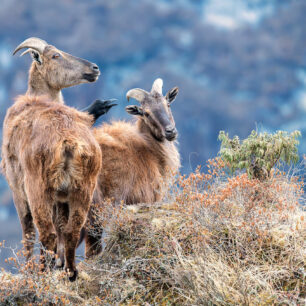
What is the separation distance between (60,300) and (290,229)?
303cm

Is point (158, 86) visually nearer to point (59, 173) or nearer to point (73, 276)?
point (59, 173)

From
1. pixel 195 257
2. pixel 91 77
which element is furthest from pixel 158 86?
pixel 195 257

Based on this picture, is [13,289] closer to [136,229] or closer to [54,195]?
[54,195]

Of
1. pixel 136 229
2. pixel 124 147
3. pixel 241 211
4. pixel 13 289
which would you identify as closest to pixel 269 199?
pixel 241 211

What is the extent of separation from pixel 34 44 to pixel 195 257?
5564mm

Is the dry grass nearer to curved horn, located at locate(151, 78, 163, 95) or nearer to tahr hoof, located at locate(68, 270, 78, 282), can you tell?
tahr hoof, located at locate(68, 270, 78, 282)

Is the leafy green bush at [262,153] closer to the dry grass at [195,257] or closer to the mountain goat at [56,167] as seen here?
the dry grass at [195,257]

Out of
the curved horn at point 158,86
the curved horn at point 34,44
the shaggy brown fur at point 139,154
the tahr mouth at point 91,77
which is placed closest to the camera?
the shaggy brown fur at point 139,154

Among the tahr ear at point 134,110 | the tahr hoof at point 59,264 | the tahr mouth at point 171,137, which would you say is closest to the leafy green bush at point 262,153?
the tahr mouth at point 171,137

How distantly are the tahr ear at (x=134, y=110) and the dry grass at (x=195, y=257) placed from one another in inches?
108

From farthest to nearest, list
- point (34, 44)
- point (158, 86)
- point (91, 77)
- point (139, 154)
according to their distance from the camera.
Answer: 1. point (158, 86)
2. point (91, 77)
3. point (34, 44)
4. point (139, 154)

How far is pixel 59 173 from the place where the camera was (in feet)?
17.2

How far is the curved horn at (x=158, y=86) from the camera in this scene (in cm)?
926

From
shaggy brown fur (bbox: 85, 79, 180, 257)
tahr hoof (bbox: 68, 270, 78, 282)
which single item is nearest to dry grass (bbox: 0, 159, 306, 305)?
tahr hoof (bbox: 68, 270, 78, 282)
